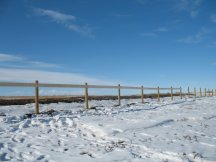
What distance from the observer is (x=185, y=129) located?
7.88m

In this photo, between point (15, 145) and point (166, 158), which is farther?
point (15, 145)

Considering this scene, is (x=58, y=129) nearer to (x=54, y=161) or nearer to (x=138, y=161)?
(x=54, y=161)

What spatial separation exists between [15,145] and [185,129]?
4356 millimetres

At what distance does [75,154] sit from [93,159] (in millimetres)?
467

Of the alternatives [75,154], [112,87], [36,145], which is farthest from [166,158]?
[112,87]

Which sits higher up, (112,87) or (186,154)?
(112,87)

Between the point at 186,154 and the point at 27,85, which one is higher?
the point at 27,85

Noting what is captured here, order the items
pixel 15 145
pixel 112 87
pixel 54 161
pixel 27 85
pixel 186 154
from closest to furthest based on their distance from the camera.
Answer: pixel 54 161 → pixel 186 154 → pixel 15 145 → pixel 27 85 → pixel 112 87

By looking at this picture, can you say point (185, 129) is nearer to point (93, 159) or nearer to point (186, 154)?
point (186, 154)

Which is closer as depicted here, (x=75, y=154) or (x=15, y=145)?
(x=75, y=154)

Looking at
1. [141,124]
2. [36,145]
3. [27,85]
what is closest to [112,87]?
[27,85]

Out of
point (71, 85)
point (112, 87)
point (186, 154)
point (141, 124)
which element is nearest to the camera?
point (186, 154)

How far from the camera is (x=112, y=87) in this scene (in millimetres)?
17172

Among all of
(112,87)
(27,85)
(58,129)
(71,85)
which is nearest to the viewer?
(58,129)
